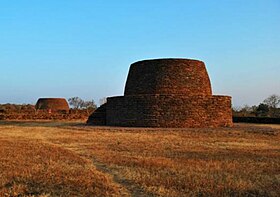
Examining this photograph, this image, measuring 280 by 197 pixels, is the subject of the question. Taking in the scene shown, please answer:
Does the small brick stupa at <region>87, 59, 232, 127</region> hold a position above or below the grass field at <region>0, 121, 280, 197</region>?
above

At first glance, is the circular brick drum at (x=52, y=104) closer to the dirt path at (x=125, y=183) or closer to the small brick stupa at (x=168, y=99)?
the small brick stupa at (x=168, y=99)

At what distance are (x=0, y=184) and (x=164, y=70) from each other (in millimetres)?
15612

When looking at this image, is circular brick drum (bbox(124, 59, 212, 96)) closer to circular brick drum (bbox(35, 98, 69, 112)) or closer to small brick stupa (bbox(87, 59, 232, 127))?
small brick stupa (bbox(87, 59, 232, 127))

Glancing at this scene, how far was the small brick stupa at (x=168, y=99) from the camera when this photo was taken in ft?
63.4

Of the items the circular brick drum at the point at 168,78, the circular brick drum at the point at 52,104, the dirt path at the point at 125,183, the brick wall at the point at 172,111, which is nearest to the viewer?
the dirt path at the point at 125,183

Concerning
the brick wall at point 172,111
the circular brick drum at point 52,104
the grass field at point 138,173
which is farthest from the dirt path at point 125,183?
the circular brick drum at point 52,104

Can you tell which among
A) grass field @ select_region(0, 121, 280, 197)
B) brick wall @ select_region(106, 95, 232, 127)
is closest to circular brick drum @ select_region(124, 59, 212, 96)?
brick wall @ select_region(106, 95, 232, 127)

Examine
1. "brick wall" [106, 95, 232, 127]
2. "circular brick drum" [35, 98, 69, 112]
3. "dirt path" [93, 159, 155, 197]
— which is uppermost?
"circular brick drum" [35, 98, 69, 112]

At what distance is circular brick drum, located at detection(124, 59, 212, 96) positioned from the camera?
66.9ft

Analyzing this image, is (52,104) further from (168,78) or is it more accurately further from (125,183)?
(125,183)

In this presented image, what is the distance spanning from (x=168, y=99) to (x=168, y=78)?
166cm

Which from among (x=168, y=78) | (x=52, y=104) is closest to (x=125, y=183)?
(x=168, y=78)

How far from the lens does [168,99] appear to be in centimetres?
A: 1933

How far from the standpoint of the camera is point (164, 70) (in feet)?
67.3
